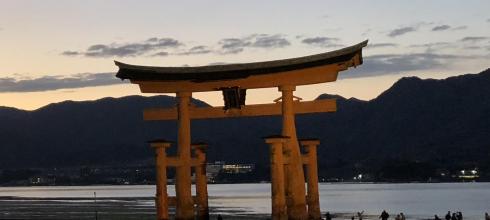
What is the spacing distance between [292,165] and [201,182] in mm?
4345

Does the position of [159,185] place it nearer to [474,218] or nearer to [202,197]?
[202,197]

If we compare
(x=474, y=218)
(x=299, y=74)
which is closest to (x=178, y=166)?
(x=299, y=74)

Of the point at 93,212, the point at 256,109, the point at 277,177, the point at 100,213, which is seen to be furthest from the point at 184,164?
the point at 93,212

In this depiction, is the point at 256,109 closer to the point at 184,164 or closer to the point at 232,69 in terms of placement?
the point at 232,69

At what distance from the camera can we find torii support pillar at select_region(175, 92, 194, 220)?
89.4 feet

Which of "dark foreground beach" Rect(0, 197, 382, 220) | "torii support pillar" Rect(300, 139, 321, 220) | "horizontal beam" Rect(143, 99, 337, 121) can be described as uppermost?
"horizontal beam" Rect(143, 99, 337, 121)

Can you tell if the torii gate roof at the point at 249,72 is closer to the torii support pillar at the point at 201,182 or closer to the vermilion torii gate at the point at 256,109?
the vermilion torii gate at the point at 256,109

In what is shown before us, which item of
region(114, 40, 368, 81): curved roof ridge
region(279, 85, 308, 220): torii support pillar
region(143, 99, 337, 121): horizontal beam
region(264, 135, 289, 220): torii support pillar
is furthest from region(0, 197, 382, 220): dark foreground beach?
region(264, 135, 289, 220): torii support pillar

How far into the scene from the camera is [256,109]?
26.8 meters

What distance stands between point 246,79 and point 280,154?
9.58 feet

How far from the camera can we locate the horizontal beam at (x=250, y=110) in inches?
1033

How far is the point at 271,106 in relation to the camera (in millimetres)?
26422

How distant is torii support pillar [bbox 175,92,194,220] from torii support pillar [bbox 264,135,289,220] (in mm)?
3603

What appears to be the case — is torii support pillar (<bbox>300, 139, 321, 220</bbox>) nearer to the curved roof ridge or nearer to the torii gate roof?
the torii gate roof
